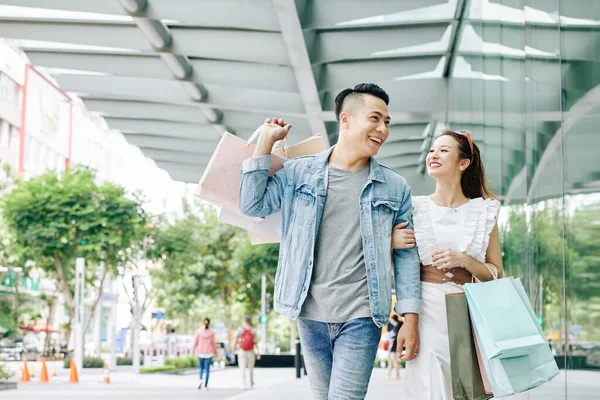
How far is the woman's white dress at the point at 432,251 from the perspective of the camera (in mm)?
3908

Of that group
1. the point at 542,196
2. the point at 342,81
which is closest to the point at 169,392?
the point at 342,81

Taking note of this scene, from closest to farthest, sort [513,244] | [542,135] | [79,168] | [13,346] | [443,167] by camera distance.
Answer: [443,167] < [542,135] < [513,244] < [79,168] < [13,346]

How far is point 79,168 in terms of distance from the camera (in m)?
36.4

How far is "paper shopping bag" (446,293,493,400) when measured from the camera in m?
3.77

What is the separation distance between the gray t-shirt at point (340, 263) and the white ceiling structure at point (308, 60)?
2.67 m

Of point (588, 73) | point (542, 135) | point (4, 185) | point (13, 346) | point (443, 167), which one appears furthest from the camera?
point (13, 346)

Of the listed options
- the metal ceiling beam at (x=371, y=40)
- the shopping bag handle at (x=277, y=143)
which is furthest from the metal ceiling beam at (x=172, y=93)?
the shopping bag handle at (x=277, y=143)

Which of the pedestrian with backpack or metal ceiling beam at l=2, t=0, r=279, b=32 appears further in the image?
the pedestrian with backpack

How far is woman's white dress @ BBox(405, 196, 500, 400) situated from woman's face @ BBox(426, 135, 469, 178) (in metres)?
0.14

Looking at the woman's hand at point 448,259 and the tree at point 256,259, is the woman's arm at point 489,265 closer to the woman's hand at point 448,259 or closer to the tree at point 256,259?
the woman's hand at point 448,259

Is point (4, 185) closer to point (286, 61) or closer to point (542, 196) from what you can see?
point (286, 61)

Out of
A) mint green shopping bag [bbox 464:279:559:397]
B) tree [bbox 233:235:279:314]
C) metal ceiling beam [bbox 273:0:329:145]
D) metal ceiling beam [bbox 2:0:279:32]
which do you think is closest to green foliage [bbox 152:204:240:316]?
tree [bbox 233:235:279:314]

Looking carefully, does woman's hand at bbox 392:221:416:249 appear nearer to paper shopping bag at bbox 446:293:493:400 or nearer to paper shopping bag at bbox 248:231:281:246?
paper shopping bag at bbox 446:293:493:400

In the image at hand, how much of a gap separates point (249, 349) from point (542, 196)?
1517cm
